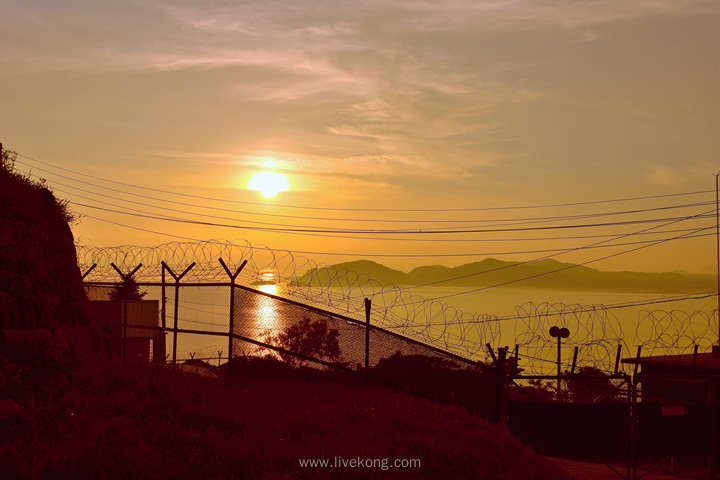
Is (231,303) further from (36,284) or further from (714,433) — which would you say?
(714,433)

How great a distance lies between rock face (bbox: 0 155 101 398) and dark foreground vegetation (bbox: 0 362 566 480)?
55cm

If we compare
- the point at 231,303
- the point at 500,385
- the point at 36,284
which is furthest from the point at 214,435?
the point at 500,385

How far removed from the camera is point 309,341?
15914 mm

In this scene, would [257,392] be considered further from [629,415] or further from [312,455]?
[629,415]

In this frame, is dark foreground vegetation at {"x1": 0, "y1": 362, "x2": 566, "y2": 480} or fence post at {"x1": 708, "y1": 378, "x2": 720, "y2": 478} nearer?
dark foreground vegetation at {"x1": 0, "y1": 362, "x2": 566, "y2": 480}

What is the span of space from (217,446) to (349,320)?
6243mm

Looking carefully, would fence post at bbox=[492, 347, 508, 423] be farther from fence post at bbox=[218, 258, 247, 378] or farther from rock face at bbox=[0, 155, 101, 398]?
rock face at bbox=[0, 155, 101, 398]

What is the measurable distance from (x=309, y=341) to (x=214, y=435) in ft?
23.2

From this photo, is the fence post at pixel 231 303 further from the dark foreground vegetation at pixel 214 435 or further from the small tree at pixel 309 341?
the dark foreground vegetation at pixel 214 435

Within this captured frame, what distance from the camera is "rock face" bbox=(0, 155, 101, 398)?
30.7 ft

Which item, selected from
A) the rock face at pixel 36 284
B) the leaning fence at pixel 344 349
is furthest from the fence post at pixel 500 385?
the rock face at pixel 36 284

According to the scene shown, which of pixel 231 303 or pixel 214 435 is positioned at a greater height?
pixel 231 303

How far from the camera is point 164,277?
15.9 metres

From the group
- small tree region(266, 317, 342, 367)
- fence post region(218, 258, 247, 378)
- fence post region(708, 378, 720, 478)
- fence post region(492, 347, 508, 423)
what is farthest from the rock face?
fence post region(708, 378, 720, 478)
